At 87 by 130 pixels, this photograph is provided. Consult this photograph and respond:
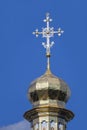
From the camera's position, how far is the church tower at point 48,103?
2699 inches

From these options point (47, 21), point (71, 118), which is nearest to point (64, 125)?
point (71, 118)

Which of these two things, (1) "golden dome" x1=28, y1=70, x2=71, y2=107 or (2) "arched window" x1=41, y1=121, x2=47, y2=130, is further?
(1) "golden dome" x1=28, y1=70, x2=71, y2=107

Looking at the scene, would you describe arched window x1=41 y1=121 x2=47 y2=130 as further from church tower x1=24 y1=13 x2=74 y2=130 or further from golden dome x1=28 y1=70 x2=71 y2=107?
golden dome x1=28 y1=70 x2=71 y2=107

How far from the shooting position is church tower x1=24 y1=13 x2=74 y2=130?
68.6 meters

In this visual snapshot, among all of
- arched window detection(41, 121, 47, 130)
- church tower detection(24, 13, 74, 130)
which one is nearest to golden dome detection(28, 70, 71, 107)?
church tower detection(24, 13, 74, 130)

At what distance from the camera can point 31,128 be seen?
69125mm

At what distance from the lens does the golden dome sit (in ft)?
225

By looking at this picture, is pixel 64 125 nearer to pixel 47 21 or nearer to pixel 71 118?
pixel 71 118

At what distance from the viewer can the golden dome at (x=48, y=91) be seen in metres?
68.7

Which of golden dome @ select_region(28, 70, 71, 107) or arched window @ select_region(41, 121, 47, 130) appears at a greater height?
golden dome @ select_region(28, 70, 71, 107)

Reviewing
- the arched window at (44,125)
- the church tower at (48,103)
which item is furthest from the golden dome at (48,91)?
the arched window at (44,125)

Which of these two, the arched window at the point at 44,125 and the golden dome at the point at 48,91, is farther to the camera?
the golden dome at the point at 48,91

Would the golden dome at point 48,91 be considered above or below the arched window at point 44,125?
above

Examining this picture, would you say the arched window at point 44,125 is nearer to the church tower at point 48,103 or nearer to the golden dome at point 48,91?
the church tower at point 48,103
